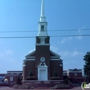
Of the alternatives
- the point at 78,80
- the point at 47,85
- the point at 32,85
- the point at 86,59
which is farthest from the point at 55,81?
the point at 78,80

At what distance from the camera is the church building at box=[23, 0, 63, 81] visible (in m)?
40.7

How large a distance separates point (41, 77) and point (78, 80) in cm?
1583

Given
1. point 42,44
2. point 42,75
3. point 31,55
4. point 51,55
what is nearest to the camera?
point 42,75

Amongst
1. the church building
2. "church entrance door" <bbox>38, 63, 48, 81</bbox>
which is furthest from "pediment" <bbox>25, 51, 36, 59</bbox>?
"church entrance door" <bbox>38, 63, 48, 81</bbox>

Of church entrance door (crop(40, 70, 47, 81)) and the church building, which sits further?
the church building

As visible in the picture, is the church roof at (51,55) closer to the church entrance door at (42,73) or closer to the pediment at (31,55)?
the pediment at (31,55)

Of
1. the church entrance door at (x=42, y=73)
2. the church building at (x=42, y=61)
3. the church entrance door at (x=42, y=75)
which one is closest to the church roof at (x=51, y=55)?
the church building at (x=42, y=61)

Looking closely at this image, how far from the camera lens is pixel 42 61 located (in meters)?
41.1

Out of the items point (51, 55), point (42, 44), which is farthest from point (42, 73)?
point (42, 44)

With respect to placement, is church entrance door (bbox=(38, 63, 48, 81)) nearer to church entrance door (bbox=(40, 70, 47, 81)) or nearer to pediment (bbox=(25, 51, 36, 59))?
church entrance door (bbox=(40, 70, 47, 81))

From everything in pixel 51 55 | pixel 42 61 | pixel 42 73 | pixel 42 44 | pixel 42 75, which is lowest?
pixel 42 75

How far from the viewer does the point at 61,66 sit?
4188 cm

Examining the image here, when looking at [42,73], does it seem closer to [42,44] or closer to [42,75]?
[42,75]

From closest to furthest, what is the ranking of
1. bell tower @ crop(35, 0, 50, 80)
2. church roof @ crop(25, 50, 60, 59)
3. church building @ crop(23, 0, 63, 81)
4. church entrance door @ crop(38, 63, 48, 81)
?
1. church entrance door @ crop(38, 63, 48, 81)
2. church building @ crop(23, 0, 63, 81)
3. bell tower @ crop(35, 0, 50, 80)
4. church roof @ crop(25, 50, 60, 59)
